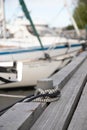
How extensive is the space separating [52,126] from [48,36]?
15985mm

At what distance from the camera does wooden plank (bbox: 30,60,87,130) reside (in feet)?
13.4

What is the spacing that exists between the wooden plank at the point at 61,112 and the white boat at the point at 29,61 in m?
4.62

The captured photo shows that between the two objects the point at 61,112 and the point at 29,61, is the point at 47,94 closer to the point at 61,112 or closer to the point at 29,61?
the point at 61,112

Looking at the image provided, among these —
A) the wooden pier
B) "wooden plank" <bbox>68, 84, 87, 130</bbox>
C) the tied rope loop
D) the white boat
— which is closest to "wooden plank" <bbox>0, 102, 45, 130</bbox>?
the wooden pier

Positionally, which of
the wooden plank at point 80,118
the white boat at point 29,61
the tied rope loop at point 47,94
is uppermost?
the tied rope loop at point 47,94

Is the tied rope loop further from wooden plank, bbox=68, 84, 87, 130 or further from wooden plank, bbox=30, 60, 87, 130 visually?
wooden plank, bbox=68, 84, 87, 130

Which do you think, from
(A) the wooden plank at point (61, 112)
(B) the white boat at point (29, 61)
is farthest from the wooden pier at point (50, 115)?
(B) the white boat at point (29, 61)

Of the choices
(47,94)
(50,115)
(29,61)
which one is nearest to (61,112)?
(50,115)

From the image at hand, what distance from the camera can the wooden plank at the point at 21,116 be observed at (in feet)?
12.3

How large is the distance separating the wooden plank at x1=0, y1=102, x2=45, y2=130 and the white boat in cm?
576

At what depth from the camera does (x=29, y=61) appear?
12.7 meters

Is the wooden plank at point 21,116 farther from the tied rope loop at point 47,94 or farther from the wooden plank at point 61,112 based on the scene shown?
the tied rope loop at point 47,94

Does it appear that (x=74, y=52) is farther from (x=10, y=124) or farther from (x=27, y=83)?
(x=10, y=124)

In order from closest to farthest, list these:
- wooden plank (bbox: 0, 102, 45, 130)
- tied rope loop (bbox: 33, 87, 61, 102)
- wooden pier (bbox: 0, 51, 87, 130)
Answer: wooden plank (bbox: 0, 102, 45, 130) < wooden pier (bbox: 0, 51, 87, 130) < tied rope loop (bbox: 33, 87, 61, 102)
